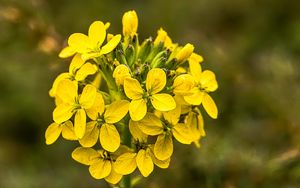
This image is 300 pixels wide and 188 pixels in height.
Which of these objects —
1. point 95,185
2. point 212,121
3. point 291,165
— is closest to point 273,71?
point 212,121

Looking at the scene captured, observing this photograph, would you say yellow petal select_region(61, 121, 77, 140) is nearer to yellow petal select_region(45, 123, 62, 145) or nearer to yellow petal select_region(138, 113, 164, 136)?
yellow petal select_region(45, 123, 62, 145)

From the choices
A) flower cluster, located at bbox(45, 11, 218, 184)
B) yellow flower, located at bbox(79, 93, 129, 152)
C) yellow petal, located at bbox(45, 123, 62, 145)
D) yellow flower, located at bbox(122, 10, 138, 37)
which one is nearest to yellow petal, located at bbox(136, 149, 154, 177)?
flower cluster, located at bbox(45, 11, 218, 184)

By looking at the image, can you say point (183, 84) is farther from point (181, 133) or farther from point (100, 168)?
point (100, 168)

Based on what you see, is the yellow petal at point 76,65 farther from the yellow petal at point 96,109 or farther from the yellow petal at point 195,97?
the yellow petal at point 195,97

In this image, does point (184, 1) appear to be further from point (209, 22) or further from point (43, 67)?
point (43, 67)

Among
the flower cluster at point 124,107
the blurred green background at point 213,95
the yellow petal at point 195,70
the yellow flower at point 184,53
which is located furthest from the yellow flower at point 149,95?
the blurred green background at point 213,95
